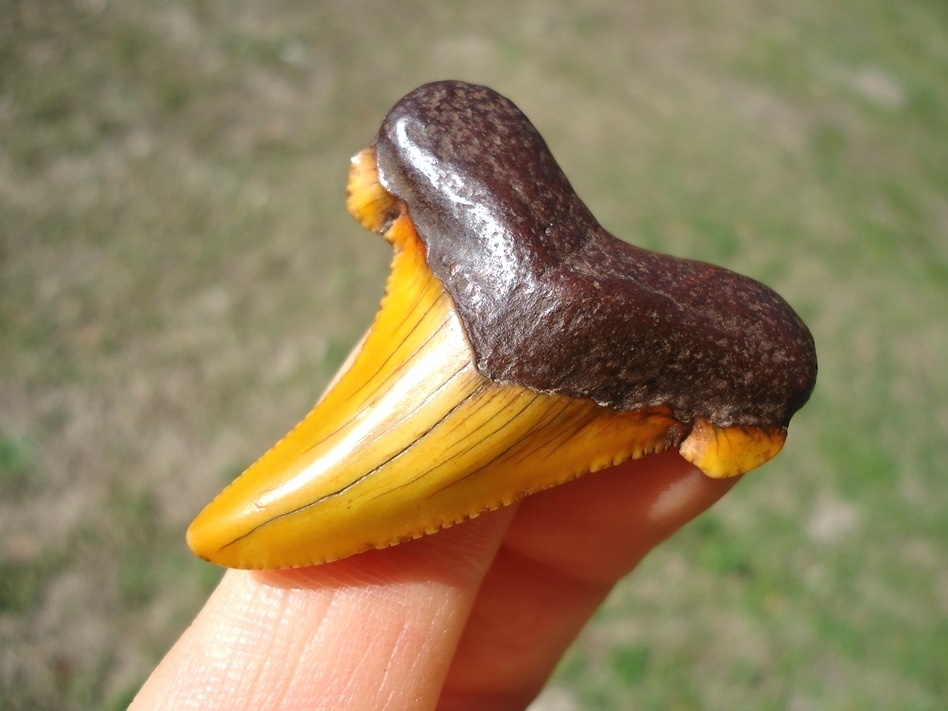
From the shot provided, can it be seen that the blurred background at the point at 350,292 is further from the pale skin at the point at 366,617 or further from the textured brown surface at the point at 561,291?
the textured brown surface at the point at 561,291

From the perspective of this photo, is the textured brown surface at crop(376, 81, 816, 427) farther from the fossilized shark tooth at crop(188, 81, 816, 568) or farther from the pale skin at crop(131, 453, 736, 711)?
the pale skin at crop(131, 453, 736, 711)

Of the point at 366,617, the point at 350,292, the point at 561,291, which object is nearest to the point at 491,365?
the point at 561,291

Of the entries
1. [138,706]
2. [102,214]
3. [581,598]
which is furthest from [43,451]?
[581,598]

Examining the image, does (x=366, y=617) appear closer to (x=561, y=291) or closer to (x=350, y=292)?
(x=561, y=291)

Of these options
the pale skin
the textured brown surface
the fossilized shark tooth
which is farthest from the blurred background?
the textured brown surface

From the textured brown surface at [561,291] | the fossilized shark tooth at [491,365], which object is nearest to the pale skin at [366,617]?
the fossilized shark tooth at [491,365]

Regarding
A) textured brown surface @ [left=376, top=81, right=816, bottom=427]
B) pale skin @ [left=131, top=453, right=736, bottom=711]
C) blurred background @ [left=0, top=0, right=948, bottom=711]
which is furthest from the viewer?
blurred background @ [left=0, top=0, right=948, bottom=711]

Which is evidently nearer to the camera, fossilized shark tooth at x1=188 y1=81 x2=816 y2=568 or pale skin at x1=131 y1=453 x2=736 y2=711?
fossilized shark tooth at x1=188 y1=81 x2=816 y2=568

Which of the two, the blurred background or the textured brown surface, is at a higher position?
the textured brown surface
